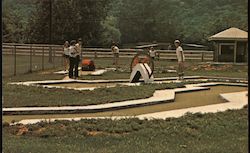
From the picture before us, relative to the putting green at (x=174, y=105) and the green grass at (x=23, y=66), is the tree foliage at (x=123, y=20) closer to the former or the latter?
the green grass at (x=23, y=66)

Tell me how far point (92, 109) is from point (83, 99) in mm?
1405

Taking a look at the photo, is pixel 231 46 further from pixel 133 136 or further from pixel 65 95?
pixel 133 136

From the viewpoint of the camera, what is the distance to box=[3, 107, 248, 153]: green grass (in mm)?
6555

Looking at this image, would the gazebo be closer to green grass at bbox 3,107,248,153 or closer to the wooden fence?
the wooden fence

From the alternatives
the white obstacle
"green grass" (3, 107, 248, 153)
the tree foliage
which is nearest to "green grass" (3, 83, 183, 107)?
the white obstacle

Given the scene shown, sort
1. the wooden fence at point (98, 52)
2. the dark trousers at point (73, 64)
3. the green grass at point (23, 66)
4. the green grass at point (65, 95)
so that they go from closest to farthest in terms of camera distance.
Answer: the green grass at point (65, 95), the dark trousers at point (73, 64), the green grass at point (23, 66), the wooden fence at point (98, 52)

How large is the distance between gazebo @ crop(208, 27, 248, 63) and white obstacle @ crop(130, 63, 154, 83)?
16504 millimetres

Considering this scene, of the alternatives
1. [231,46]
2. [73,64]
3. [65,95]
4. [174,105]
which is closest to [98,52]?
[231,46]

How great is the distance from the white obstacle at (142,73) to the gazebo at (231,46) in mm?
16504

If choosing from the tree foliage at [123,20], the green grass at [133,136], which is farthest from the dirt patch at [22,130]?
the tree foliage at [123,20]

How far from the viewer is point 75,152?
6.27 m

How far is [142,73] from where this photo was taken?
17.8 meters

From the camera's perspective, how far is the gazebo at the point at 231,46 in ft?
111

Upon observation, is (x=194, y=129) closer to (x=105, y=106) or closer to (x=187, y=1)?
(x=105, y=106)
